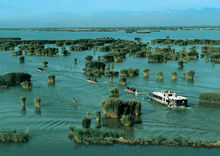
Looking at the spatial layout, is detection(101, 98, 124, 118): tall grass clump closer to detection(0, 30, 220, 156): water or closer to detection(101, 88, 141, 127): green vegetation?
detection(101, 88, 141, 127): green vegetation

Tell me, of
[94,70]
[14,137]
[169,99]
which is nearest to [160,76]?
[94,70]

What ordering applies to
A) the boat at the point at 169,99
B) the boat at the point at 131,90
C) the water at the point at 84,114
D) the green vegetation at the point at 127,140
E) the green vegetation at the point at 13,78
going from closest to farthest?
the water at the point at 84,114
the green vegetation at the point at 127,140
the boat at the point at 169,99
the boat at the point at 131,90
the green vegetation at the point at 13,78

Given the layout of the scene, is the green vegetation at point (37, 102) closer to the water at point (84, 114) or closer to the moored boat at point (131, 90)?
the water at point (84, 114)

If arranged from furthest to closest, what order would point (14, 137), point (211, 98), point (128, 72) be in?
point (128, 72) < point (211, 98) < point (14, 137)

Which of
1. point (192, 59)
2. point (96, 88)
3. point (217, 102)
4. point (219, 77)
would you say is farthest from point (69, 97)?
point (192, 59)

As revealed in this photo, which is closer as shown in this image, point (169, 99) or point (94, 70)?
point (169, 99)

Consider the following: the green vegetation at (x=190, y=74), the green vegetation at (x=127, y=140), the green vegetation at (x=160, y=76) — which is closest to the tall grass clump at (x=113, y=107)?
the green vegetation at (x=127, y=140)

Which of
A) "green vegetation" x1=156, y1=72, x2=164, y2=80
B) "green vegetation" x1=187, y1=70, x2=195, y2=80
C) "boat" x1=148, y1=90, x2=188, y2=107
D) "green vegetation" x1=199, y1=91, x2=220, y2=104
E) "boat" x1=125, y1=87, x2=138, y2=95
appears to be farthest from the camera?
"green vegetation" x1=156, y1=72, x2=164, y2=80

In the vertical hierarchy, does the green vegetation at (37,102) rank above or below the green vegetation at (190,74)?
below

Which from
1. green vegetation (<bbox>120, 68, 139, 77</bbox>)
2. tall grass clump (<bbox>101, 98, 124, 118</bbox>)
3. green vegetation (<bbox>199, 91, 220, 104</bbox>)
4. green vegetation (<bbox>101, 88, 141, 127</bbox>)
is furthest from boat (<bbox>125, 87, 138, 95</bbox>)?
green vegetation (<bbox>120, 68, 139, 77</bbox>)

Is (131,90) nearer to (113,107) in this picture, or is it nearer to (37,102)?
(113,107)

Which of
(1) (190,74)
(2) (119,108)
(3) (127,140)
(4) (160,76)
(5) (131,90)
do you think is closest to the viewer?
(3) (127,140)

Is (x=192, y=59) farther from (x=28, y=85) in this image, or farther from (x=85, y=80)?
(x=28, y=85)
